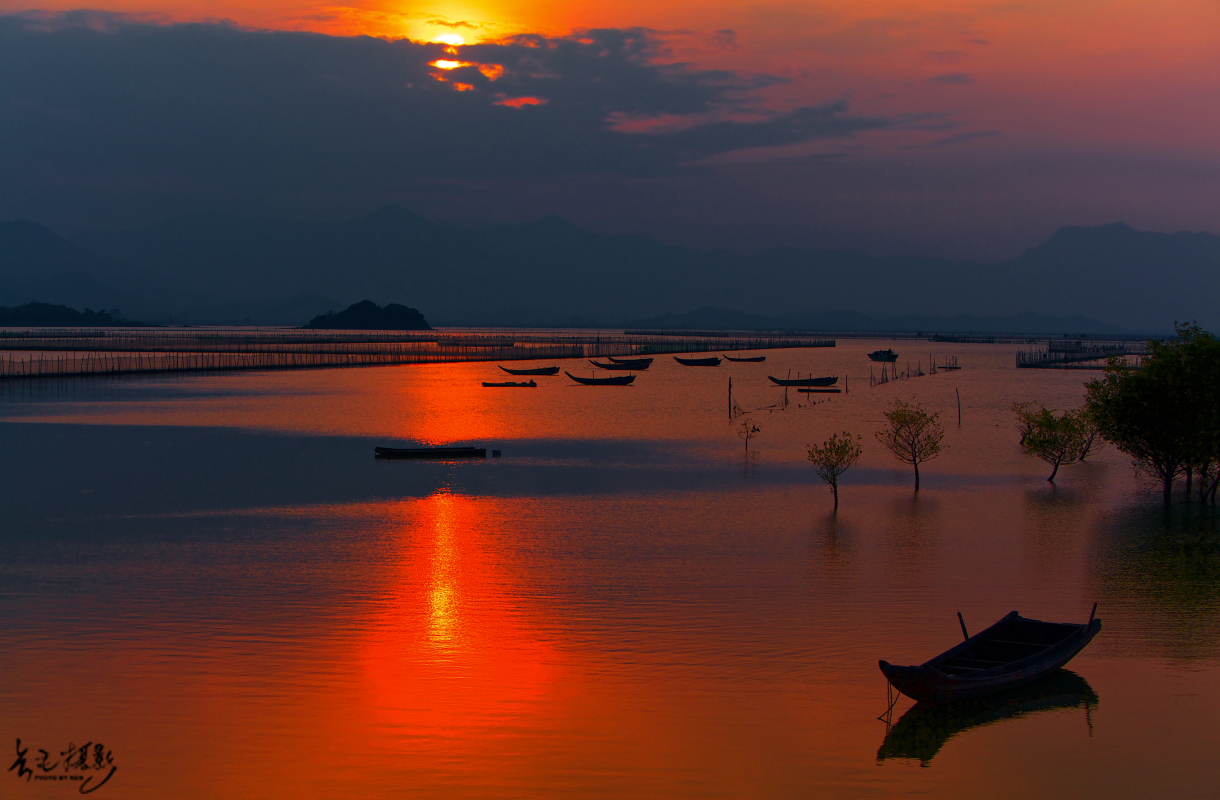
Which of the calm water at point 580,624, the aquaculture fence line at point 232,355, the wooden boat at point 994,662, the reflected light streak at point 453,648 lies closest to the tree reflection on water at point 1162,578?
the calm water at point 580,624

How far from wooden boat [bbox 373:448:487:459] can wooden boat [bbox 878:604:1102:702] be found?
84.7 feet

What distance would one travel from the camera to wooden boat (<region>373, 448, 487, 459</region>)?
36562 mm

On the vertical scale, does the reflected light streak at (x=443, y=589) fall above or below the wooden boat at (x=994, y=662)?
below

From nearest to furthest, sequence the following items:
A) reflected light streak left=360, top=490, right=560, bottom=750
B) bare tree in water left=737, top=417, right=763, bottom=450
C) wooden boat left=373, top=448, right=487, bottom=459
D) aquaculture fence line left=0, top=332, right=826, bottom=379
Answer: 1. reflected light streak left=360, top=490, right=560, bottom=750
2. wooden boat left=373, top=448, right=487, bottom=459
3. bare tree in water left=737, top=417, right=763, bottom=450
4. aquaculture fence line left=0, top=332, right=826, bottom=379

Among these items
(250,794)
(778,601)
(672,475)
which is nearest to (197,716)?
(250,794)

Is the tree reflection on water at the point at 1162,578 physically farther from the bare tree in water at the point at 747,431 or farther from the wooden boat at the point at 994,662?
the bare tree in water at the point at 747,431

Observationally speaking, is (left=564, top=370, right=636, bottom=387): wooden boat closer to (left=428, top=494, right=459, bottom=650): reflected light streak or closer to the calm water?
the calm water

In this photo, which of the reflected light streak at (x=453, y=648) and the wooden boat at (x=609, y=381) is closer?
the reflected light streak at (x=453, y=648)

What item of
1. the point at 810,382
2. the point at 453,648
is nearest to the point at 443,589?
the point at 453,648

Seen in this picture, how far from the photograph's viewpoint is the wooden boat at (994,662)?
11.4 meters

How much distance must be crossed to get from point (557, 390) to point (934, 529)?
55744mm

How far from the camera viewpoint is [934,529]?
945 inches

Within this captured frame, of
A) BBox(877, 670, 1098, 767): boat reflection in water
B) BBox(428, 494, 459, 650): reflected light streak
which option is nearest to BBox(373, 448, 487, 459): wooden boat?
BBox(428, 494, 459, 650): reflected light streak

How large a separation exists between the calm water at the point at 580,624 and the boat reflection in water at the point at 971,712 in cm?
6
